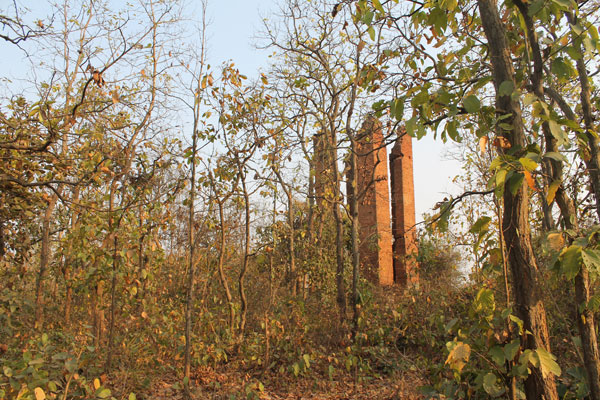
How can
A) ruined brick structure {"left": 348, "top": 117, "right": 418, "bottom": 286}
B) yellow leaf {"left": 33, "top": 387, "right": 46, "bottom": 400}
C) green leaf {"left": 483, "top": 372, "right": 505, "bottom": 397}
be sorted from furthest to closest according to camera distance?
ruined brick structure {"left": 348, "top": 117, "right": 418, "bottom": 286}, yellow leaf {"left": 33, "top": 387, "right": 46, "bottom": 400}, green leaf {"left": 483, "top": 372, "right": 505, "bottom": 397}

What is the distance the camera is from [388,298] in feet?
32.5

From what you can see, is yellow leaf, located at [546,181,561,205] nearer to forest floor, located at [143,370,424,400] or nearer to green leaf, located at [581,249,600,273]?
green leaf, located at [581,249,600,273]

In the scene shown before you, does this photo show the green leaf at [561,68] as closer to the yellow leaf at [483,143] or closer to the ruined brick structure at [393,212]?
the yellow leaf at [483,143]

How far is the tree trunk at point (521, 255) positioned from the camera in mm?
2402

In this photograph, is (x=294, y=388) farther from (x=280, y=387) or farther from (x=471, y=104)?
(x=471, y=104)

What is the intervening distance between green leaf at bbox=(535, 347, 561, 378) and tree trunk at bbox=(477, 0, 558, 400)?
0.45 feet

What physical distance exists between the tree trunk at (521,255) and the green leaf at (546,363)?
0.45 ft

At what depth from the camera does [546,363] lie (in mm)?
2219

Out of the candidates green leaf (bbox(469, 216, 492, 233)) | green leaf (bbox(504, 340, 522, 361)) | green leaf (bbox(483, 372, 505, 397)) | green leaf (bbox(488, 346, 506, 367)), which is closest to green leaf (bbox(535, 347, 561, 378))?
green leaf (bbox(504, 340, 522, 361))

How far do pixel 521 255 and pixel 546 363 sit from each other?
0.59 m

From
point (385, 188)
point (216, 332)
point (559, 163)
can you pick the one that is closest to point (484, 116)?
point (559, 163)

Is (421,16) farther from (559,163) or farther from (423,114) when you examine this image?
(559,163)

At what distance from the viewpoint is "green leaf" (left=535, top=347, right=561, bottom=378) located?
2.20m

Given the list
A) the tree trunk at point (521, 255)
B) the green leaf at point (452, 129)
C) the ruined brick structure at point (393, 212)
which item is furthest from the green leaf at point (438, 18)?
the ruined brick structure at point (393, 212)
